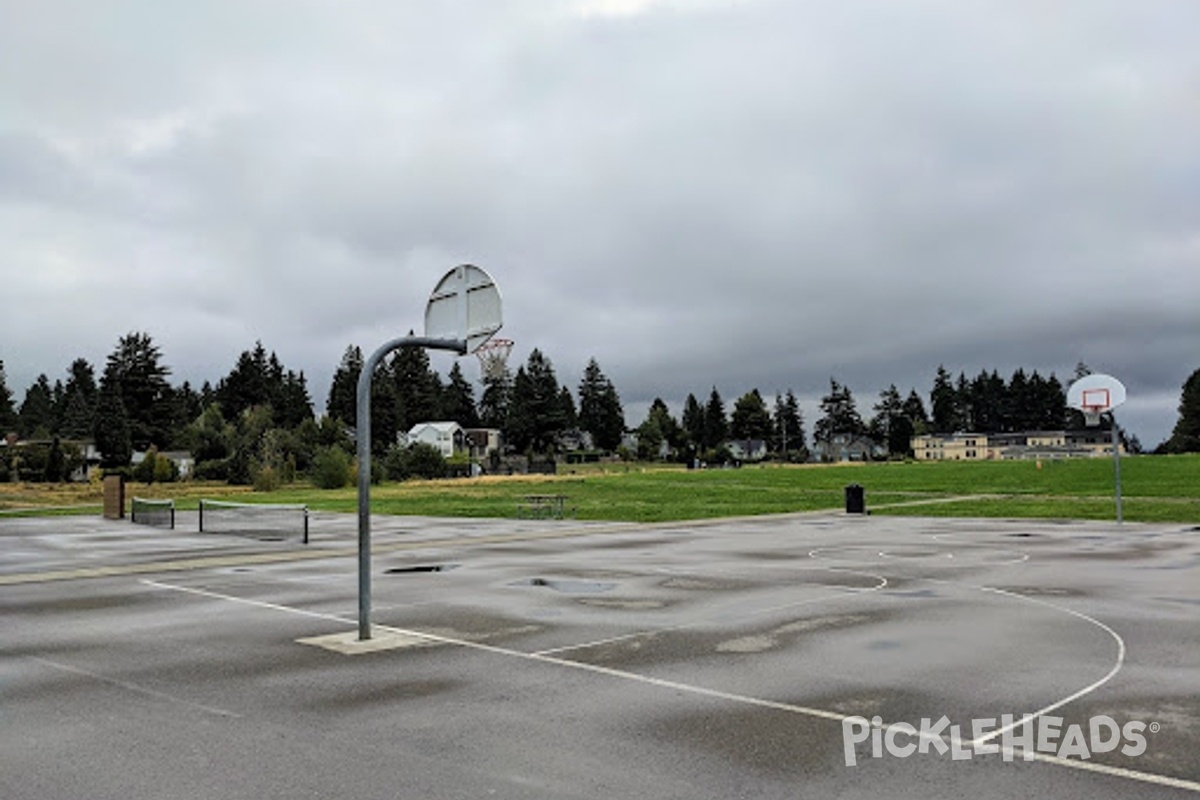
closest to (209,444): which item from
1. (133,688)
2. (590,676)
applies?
(133,688)

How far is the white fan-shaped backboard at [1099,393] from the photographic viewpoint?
3062 cm

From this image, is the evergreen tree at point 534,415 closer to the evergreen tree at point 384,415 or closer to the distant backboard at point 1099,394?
the evergreen tree at point 384,415

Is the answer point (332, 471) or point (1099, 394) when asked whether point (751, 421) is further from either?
point (1099, 394)

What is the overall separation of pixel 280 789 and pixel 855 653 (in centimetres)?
578

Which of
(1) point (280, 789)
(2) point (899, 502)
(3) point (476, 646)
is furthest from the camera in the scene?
(2) point (899, 502)

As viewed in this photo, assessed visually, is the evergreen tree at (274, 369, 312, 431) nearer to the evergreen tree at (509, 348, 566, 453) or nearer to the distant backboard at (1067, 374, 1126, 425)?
the evergreen tree at (509, 348, 566, 453)

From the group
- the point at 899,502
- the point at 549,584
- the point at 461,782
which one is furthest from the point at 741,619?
the point at 899,502

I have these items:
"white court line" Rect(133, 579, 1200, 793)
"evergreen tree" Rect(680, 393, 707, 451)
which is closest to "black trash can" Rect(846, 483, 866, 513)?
"white court line" Rect(133, 579, 1200, 793)

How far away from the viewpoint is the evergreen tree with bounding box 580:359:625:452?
557ft

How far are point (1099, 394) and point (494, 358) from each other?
85.2 ft

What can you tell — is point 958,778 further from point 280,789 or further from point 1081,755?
point 280,789

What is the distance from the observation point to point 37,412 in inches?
6447

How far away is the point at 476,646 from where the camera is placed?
9906 millimetres

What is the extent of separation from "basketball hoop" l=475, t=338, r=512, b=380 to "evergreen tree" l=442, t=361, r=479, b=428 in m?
152
